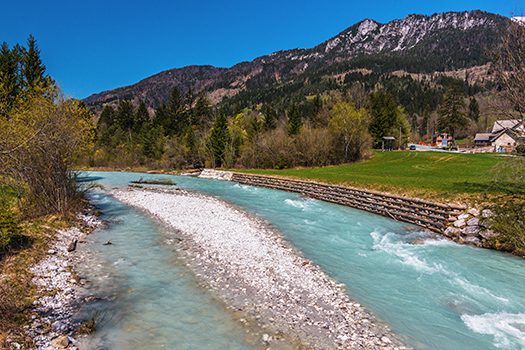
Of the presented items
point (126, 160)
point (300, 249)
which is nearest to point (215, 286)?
point (300, 249)

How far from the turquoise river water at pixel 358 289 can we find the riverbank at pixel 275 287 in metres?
0.61

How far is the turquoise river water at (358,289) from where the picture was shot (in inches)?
319

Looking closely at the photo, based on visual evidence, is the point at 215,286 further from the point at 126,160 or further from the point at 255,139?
the point at 126,160

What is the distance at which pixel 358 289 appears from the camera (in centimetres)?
1099

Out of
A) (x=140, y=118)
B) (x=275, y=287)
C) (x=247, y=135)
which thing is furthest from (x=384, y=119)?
(x=275, y=287)

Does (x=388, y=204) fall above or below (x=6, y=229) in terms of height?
below

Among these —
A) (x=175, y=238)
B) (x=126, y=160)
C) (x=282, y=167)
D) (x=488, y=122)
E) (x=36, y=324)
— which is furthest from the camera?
(x=488, y=122)

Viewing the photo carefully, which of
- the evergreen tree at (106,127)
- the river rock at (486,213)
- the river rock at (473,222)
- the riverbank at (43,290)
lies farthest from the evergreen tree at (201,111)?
the river rock at (486,213)

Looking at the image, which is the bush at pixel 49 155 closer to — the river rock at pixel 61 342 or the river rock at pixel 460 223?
the river rock at pixel 61 342

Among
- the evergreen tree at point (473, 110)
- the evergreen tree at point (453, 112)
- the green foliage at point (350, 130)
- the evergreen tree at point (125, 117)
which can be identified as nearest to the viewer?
the green foliage at point (350, 130)

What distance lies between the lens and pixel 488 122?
13188cm

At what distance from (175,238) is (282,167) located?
1817 inches

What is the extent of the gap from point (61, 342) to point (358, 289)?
8.87 metres

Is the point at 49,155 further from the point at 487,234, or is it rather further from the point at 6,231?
the point at 487,234
